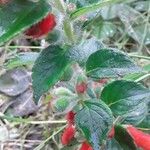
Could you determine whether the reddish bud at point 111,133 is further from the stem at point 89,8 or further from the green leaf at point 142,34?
the green leaf at point 142,34

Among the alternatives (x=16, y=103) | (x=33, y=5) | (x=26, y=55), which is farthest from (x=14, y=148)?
(x=33, y=5)

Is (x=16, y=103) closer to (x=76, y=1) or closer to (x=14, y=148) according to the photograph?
(x=14, y=148)

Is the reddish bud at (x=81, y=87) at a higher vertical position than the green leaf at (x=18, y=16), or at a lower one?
lower

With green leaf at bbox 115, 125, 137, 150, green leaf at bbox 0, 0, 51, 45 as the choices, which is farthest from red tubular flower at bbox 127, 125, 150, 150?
green leaf at bbox 0, 0, 51, 45

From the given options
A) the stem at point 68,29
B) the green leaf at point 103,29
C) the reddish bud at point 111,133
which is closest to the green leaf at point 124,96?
the reddish bud at point 111,133

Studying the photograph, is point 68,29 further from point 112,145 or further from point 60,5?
point 112,145

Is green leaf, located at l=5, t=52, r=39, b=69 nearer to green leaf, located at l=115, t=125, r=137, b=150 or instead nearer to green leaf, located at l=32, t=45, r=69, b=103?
green leaf, located at l=32, t=45, r=69, b=103
